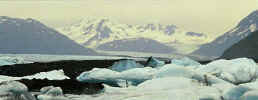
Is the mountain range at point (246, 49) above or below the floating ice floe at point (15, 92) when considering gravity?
below

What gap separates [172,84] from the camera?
71.7 ft

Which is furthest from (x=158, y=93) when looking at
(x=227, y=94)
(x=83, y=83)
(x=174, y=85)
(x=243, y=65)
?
(x=243, y=65)

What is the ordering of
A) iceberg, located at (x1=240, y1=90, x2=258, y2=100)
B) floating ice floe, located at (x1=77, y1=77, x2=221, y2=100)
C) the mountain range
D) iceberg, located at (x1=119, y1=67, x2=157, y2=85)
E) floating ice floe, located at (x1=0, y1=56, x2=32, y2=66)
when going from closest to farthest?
iceberg, located at (x1=240, y1=90, x2=258, y2=100) < floating ice floe, located at (x1=77, y1=77, x2=221, y2=100) < iceberg, located at (x1=119, y1=67, x2=157, y2=85) < floating ice floe, located at (x1=0, y1=56, x2=32, y2=66) < the mountain range

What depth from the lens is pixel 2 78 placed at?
1193 inches

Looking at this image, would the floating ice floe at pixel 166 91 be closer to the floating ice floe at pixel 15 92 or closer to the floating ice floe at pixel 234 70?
the floating ice floe at pixel 15 92

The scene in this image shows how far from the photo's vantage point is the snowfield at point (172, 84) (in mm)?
17375

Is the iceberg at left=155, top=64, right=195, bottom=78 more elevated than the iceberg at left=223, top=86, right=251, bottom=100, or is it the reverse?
the iceberg at left=223, top=86, right=251, bottom=100

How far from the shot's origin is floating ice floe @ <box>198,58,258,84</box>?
26438mm

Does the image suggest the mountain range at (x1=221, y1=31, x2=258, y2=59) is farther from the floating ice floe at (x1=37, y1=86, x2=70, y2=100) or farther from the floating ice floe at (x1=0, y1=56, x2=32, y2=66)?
the floating ice floe at (x1=37, y1=86, x2=70, y2=100)

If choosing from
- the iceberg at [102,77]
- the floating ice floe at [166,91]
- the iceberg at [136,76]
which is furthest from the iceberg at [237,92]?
the iceberg at [102,77]

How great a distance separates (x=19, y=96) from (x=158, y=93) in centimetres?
601

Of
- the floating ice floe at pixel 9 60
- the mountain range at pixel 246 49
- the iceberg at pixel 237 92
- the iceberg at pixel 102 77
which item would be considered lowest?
the mountain range at pixel 246 49

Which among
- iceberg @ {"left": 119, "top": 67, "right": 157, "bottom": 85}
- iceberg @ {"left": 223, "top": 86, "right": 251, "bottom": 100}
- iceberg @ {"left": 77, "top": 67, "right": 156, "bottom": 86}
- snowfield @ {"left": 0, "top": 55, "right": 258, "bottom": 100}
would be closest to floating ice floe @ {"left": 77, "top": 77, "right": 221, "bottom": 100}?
snowfield @ {"left": 0, "top": 55, "right": 258, "bottom": 100}

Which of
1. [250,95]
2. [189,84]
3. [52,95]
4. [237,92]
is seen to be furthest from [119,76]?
[250,95]
